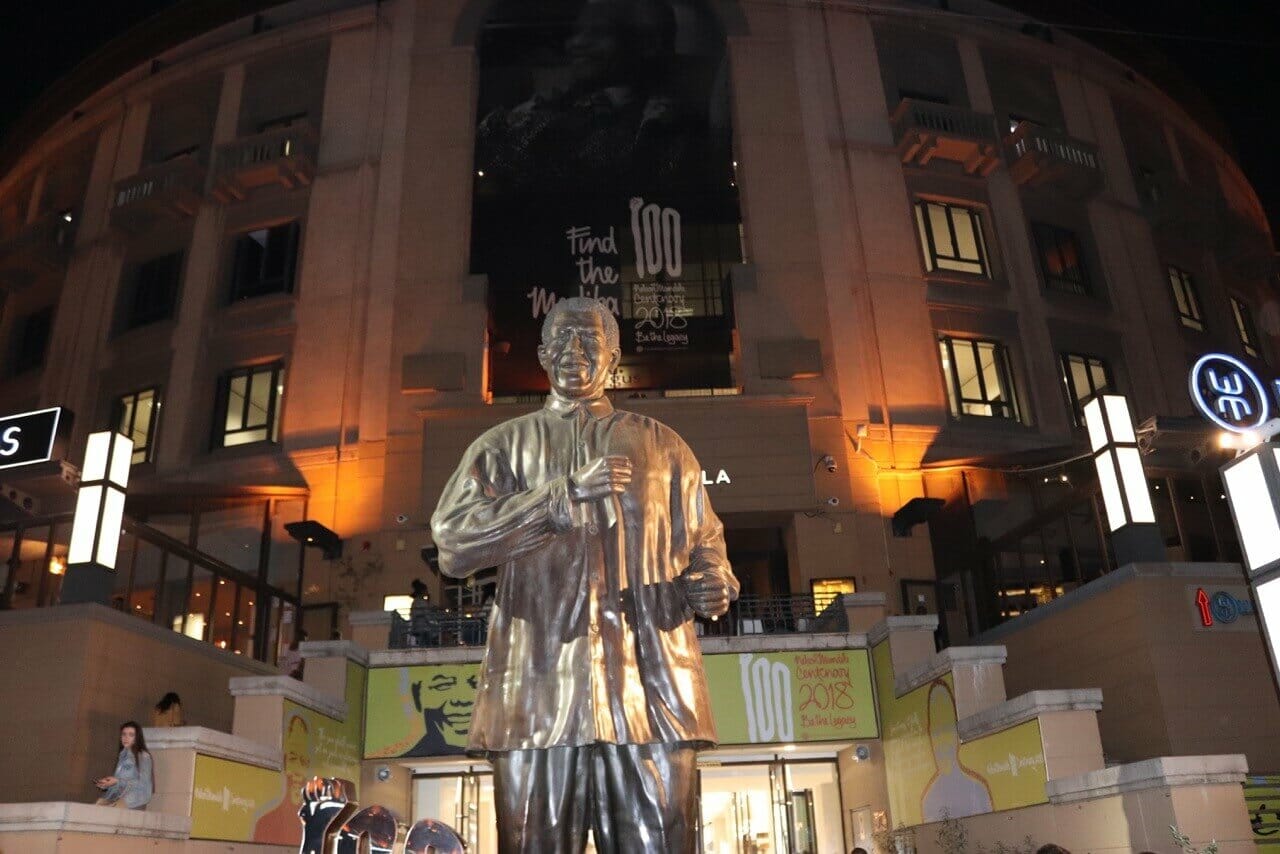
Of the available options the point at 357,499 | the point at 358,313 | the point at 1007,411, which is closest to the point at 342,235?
the point at 358,313

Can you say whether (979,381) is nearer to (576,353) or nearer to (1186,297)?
(1186,297)

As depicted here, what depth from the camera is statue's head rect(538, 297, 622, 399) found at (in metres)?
3.79

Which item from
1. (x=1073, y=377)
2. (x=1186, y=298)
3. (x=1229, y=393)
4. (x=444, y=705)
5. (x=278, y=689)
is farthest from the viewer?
(x=1186, y=298)

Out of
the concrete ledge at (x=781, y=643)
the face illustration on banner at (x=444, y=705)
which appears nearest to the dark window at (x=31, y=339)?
the face illustration on banner at (x=444, y=705)

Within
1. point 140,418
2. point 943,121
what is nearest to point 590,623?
point 140,418

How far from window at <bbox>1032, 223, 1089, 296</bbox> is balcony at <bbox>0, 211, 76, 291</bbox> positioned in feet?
75.8

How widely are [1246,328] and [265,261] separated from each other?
24647 mm

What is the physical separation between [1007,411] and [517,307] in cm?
1051

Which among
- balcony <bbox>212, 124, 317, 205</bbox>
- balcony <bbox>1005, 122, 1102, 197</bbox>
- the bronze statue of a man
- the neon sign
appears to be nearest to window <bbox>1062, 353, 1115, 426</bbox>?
balcony <bbox>1005, 122, 1102, 197</bbox>

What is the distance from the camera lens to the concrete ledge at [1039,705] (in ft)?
34.2

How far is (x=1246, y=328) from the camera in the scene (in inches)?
1107

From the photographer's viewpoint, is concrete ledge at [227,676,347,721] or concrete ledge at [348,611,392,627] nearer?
concrete ledge at [227,676,347,721]

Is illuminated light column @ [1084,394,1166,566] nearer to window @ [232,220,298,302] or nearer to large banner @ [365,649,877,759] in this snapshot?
large banner @ [365,649,877,759]

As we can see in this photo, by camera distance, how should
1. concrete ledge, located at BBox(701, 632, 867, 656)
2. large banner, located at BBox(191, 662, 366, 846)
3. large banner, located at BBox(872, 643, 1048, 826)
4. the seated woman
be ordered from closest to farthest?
the seated woman
large banner, located at BBox(191, 662, 366, 846)
large banner, located at BBox(872, 643, 1048, 826)
concrete ledge, located at BBox(701, 632, 867, 656)
